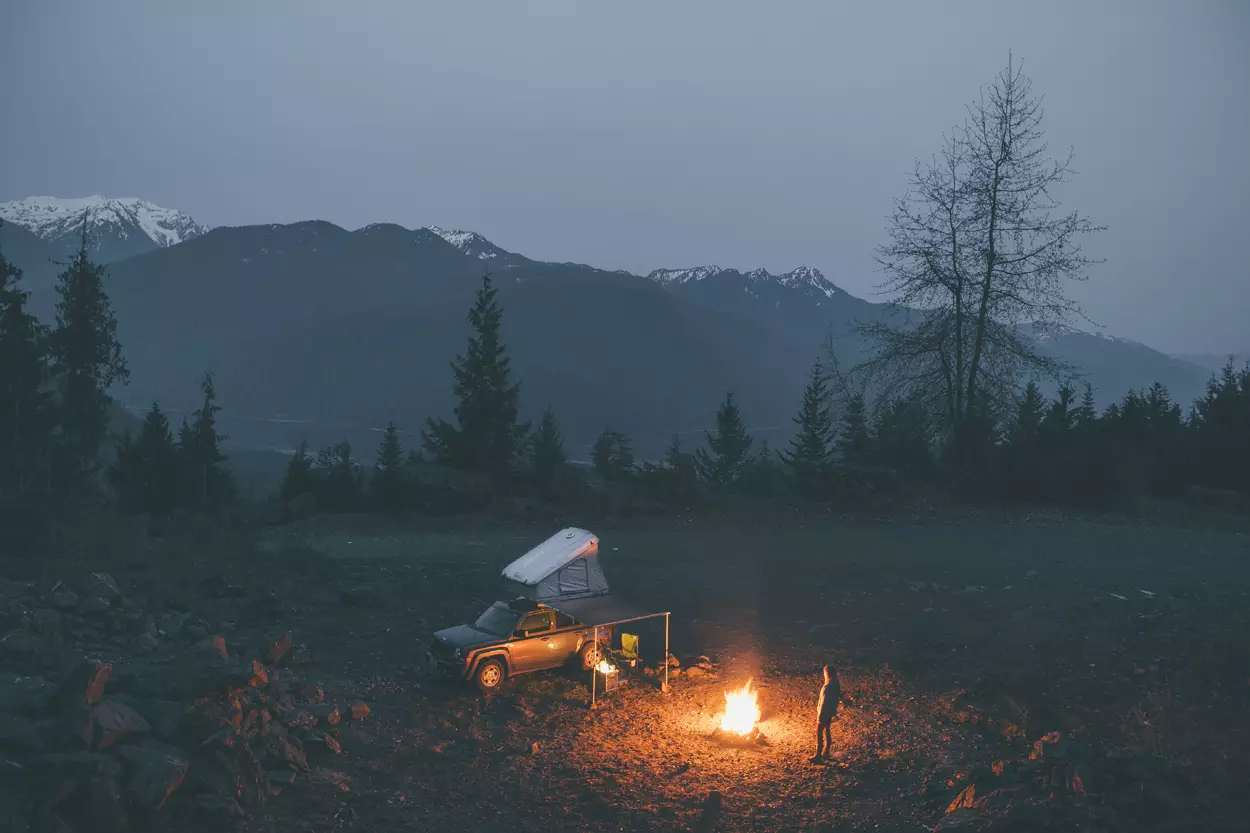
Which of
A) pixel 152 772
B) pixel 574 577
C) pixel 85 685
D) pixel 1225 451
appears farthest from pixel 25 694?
pixel 1225 451

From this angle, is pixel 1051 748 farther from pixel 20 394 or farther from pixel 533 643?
pixel 20 394

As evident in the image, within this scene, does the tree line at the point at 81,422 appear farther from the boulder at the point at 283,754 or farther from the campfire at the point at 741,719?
the campfire at the point at 741,719

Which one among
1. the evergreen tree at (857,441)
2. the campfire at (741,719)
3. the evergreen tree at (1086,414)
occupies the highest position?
the evergreen tree at (1086,414)

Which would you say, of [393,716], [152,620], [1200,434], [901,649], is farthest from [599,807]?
[1200,434]

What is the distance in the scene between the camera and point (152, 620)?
45.6 ft

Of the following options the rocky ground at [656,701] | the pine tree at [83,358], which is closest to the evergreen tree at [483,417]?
the rocky ground at [656,701]

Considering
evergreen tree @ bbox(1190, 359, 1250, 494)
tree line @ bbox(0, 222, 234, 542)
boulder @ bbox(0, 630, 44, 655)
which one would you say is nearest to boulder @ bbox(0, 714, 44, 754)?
boulder @ bbox(0, 630, 44, 655)

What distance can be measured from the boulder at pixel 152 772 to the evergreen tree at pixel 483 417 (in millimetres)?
25115

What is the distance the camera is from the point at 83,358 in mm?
34094

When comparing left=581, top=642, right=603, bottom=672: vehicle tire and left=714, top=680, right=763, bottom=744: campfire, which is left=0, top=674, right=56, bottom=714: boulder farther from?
left=714, top=680, right=763, bottom=744: campfire

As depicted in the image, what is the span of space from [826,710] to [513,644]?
18.9ft

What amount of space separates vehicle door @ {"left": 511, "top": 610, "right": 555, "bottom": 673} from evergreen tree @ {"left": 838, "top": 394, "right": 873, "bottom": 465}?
1987 centimetres

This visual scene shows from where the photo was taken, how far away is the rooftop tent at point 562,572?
48.4 ft

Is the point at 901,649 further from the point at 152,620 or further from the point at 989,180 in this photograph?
the point at 989,180
